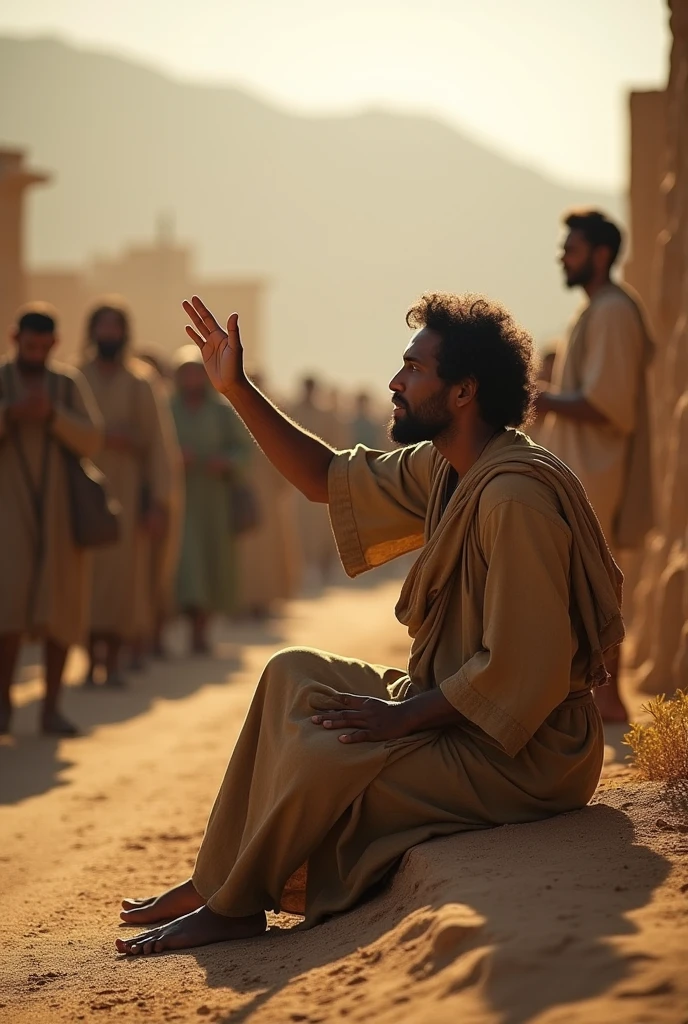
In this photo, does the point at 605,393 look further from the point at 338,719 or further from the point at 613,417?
the point at 338,719

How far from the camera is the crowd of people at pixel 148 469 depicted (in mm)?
6895

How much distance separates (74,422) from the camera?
7.99 m

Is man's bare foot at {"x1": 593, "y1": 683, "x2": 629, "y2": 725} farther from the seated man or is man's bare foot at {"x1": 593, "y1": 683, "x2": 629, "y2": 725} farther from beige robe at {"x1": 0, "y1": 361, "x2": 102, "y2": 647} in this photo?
beige robe at {"x1": 0, "y1": 361, "x2": 102, "y2": 647}

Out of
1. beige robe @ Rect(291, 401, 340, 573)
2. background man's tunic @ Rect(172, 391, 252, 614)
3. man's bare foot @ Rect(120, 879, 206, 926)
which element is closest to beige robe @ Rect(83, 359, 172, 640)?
background man's tunic @ Rect(172, 391, 252, 614)

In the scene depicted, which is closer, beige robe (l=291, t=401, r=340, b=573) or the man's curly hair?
the man's curly hair

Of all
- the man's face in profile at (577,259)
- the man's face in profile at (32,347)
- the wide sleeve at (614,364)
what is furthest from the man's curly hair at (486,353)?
the man's face in profile at (32,347)

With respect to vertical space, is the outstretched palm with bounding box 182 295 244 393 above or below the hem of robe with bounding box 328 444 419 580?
above

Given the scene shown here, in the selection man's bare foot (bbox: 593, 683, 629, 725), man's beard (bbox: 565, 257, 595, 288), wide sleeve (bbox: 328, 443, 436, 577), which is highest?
man's beard (bbox: 565, 257, 595, 288)

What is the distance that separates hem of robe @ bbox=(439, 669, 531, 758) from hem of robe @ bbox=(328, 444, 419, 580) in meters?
0.77

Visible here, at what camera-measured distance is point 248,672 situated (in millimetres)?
11445

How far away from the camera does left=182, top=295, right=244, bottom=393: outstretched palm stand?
4.53 meters

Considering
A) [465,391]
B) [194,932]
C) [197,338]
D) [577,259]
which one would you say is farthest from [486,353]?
[577,259]

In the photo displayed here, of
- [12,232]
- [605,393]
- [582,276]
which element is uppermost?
[12,232]

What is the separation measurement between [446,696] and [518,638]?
0.80 ft
